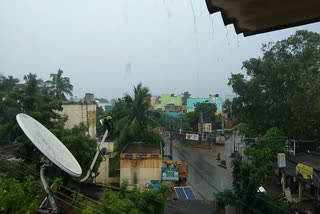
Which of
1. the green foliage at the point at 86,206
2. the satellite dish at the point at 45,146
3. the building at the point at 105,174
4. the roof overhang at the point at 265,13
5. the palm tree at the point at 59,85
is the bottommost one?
the building at the point at 105,174

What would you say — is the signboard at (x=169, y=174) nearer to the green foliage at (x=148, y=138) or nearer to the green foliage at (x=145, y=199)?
the green foliage at (x=148, y=138)

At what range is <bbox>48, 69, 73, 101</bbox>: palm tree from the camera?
28.8 metres

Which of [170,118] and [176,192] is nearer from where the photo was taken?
[176,192]

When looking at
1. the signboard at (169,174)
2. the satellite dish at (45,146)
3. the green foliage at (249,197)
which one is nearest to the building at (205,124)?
the signboard at (169,174)

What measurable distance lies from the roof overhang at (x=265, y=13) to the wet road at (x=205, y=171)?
1442 cm

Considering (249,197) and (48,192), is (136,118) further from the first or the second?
(48,192)

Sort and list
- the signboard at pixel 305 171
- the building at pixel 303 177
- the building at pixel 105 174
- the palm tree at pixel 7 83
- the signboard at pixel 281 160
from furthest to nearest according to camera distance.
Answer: the palm tree at pixel 7 83 < the building at pixel 105 174 < the signboard at pixel 281 160 < the building at pixel 303 177 < the signboard at pixel 305 171

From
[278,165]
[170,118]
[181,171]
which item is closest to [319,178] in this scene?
[278,165]

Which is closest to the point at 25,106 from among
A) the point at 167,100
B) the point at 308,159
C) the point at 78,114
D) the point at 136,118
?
the point at 78,114

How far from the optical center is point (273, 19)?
1.84 metres

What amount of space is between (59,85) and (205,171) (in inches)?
725

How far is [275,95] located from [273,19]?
19.3 meters

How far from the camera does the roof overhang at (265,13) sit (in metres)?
1.62

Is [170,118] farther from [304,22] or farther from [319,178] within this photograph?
[304,22]
